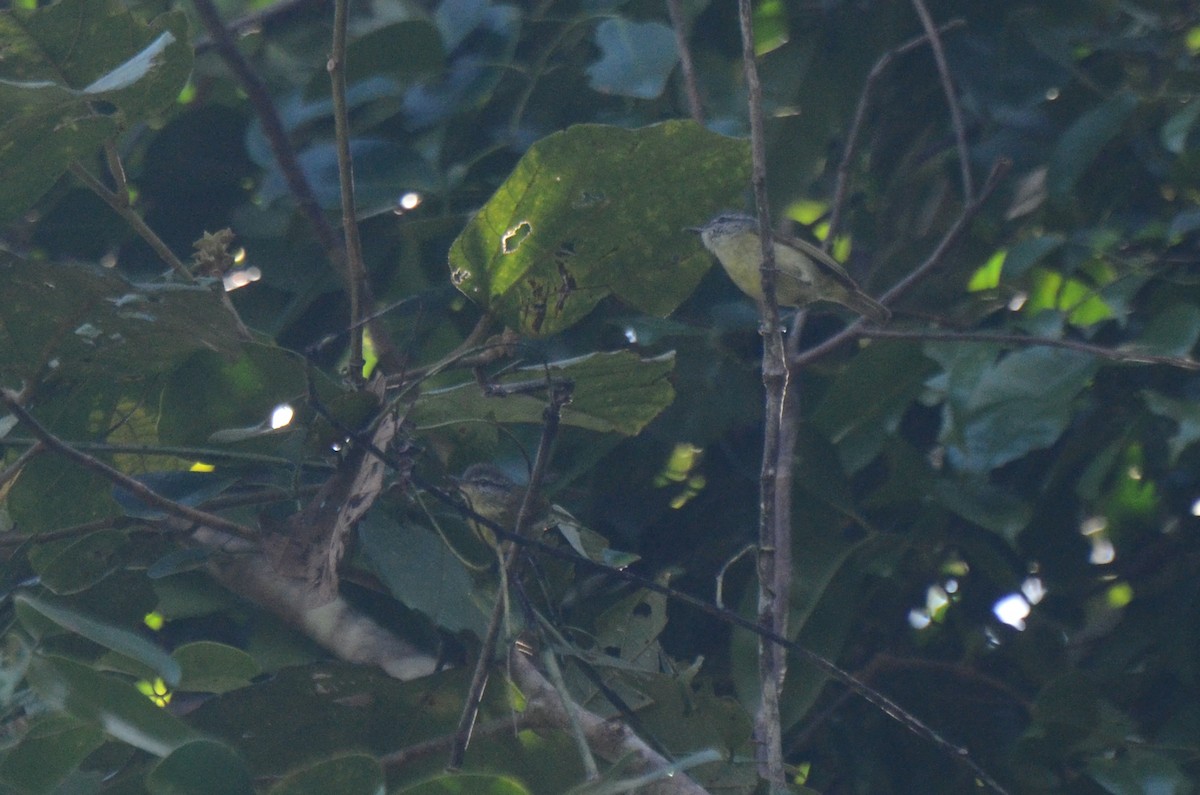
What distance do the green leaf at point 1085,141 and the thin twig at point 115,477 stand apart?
1590 mm

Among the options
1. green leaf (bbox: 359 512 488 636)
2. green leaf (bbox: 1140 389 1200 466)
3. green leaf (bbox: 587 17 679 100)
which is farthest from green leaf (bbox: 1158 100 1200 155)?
green leaf (bbox: 359 512 488 636)

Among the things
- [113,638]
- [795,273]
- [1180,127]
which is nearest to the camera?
[113,638]

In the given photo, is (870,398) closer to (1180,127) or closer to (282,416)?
(1180,127)

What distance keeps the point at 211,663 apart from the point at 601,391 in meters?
0.66

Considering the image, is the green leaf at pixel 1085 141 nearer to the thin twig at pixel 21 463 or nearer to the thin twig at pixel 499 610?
the thin twig at pixel 499 610

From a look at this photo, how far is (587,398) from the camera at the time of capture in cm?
182

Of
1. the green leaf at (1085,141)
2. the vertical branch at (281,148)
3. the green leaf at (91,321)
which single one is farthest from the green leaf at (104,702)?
the green leaf at (1085,141)

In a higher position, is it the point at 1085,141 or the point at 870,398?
the point at 1085,141

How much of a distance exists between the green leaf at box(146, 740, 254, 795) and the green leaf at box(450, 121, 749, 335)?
2.68ft

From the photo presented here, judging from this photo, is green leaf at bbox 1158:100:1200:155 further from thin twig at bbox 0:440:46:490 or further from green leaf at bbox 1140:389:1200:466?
thin twig at bbox 0:440:46:490

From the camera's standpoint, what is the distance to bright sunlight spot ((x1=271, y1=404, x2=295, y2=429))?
1855 mm

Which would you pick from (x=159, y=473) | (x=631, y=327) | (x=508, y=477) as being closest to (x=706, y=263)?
(x=631, y=327)

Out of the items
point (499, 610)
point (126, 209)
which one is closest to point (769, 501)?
point (499, 610)

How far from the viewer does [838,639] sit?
2.15 m
